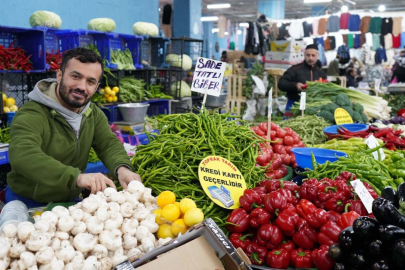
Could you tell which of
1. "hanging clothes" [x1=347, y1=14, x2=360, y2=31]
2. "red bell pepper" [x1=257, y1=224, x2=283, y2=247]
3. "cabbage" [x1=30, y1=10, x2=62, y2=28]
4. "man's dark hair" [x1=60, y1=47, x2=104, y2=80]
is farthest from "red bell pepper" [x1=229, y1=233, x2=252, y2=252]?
"hanging clothes" [x1=347, y1=14, x2=360, y2=31]

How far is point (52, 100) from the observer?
258 centimetres

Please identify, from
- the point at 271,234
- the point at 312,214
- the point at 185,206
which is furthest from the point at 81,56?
the point at 312,214

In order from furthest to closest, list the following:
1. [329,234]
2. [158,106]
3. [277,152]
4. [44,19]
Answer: [158,106]
[44,19]
[277,152]
[329,234]

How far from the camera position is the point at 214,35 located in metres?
38.5

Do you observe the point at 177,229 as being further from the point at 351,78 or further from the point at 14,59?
the point at 351,78

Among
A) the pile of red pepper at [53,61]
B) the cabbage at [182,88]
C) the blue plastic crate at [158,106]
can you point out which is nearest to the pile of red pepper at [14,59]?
the pile of red pepper at [53,61]

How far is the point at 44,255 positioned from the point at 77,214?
274mm

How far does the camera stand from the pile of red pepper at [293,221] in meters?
2.00

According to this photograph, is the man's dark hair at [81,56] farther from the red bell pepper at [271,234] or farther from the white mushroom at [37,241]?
the red bell pepper at [271,234]

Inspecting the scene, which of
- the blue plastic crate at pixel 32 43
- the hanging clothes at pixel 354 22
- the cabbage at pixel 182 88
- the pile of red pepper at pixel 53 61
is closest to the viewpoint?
the blue plastic crate at pixel 32 43

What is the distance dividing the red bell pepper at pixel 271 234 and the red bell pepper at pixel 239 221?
111mm

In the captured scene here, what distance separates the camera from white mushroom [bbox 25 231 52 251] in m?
1.62

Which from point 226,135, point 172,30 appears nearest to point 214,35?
point 172,30

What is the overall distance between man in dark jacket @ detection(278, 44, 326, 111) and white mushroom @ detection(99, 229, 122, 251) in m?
5.68
